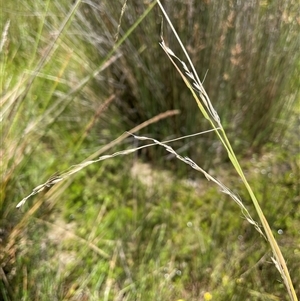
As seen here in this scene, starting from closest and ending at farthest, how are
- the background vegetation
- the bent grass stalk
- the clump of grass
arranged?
the bent grass stalk, the background vegetation, the clump of grass

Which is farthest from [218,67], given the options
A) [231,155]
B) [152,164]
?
[231,155]

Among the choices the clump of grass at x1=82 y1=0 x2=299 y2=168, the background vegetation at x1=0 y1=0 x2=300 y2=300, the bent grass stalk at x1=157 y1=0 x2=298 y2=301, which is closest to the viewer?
the bent grass stalk at x1=157 y1=0 x2=298 y2=301

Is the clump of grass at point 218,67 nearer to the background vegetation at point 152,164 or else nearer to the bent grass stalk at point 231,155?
the background vegetation at point 152,164

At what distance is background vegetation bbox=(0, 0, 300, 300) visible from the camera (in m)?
1.12

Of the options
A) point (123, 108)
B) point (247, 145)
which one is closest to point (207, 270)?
point (247, 145)

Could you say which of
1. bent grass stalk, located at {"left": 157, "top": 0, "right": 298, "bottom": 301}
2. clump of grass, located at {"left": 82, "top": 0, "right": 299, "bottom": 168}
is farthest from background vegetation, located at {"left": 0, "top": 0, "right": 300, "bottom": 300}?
bent grass stalk, located at {"left": 157, "top": 0, "right": 298, "bottom": 301}

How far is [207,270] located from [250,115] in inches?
26.3

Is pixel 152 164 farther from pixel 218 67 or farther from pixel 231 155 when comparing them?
pixel 231 155

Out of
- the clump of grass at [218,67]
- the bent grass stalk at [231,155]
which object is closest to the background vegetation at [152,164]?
the clump of grass at [218,67]

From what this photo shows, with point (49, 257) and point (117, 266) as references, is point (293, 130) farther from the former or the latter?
point (49, 257)

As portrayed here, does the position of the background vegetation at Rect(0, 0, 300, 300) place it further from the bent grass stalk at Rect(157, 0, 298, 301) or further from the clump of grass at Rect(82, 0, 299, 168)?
the bent grass stalk at Rect(157, 0, 298, 301)

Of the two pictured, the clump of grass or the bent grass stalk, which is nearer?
the bent grass stalk

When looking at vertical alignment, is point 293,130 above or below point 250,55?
below

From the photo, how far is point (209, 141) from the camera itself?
1550mm
